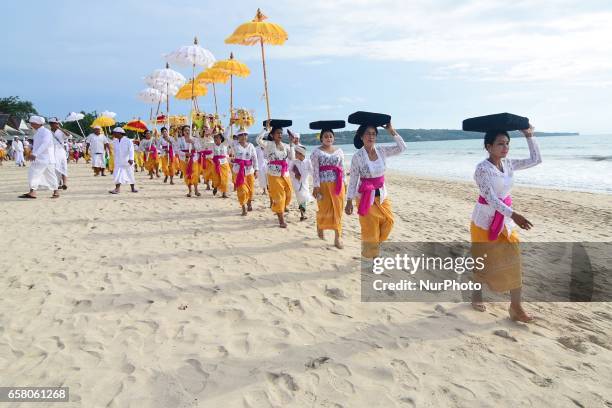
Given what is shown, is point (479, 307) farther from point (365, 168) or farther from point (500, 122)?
point (365, 168)

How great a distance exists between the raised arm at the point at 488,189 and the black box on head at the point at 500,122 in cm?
35

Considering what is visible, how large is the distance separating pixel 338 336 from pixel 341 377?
54 centimetres

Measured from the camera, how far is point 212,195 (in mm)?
10922

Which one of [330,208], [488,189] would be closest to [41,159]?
[330,208]

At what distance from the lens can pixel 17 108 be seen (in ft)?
223

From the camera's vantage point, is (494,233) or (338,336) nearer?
(338,336)

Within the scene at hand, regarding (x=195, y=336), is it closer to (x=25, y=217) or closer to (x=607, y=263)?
(x=607, y=263)

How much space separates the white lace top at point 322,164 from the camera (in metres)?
5.71

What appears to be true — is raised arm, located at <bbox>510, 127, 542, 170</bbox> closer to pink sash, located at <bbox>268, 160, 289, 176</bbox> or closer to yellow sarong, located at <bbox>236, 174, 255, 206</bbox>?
pink sash, located at <bbox>268, 160, 289, 176</bbox>

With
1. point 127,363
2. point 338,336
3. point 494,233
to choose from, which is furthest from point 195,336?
point 494,233

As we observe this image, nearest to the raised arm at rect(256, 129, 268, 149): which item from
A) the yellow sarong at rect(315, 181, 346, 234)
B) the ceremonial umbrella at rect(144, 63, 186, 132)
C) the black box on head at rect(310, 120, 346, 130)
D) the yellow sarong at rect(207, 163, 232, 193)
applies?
the black box on head at rect(310, 120, 346, 130)

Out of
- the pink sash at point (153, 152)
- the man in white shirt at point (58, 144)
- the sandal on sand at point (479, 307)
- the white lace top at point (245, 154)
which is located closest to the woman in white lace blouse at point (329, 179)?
the sandal on sand at point (479, 307)

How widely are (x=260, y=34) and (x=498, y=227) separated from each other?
6.32 m

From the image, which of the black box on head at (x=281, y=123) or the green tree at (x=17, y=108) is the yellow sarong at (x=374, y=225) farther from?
the green tree at (x=17, y=108)
